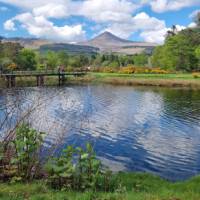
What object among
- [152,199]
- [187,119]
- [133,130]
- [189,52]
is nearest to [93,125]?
[133,130]

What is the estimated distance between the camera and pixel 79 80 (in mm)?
99375

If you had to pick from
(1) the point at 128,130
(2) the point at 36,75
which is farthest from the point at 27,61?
(1) the point at 128,130

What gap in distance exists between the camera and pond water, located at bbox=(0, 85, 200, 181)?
19266mm

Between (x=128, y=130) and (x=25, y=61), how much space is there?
4164 inches

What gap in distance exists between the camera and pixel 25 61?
430 feet

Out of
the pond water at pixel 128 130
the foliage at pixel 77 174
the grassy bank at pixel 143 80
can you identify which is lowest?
the grassy bank at pixel 143 80

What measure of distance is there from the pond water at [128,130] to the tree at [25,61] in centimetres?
8463

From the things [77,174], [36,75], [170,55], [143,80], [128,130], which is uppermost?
[170,55]

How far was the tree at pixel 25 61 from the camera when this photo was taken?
5036 inches

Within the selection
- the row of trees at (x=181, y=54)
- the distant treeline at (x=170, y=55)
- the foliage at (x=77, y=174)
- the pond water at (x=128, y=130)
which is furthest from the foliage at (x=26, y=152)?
the row of trees at (x=181, y=54)

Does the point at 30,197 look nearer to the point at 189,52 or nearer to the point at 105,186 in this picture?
the point at 105,186

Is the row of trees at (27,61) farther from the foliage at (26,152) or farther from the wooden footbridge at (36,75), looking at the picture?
the foliage at (26,152)

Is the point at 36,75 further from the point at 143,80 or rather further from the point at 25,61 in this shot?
the point at 25,61

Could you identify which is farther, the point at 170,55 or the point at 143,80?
the point at 170,55
